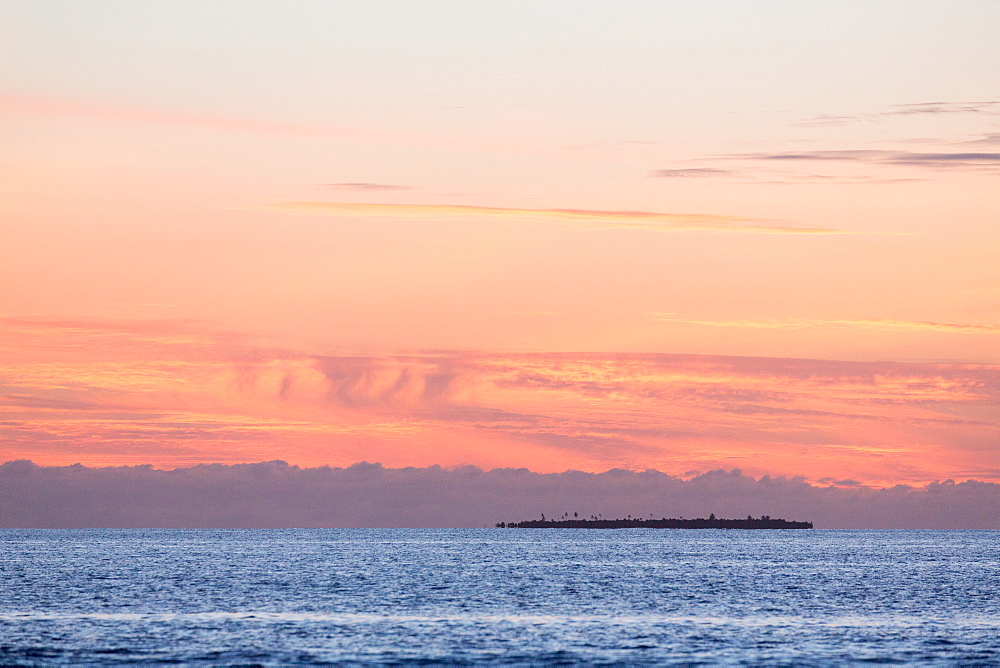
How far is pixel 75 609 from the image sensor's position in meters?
93.6

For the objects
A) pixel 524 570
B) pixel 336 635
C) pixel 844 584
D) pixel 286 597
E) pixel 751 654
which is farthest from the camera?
pixel 524 570

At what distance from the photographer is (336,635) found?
76750mm

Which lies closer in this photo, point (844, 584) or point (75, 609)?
point (75, 609)

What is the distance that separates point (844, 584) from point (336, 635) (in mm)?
72678

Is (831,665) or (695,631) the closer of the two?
(831,665)

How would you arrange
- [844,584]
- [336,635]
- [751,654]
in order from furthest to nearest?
[844,584], [336,635], [751,654]

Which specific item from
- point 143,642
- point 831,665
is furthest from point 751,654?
point 143,642

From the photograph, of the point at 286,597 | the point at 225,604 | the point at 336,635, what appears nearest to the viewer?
the point at 336,635

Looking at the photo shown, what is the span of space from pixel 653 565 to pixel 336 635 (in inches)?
4546

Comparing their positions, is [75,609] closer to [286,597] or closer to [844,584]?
[286,597]

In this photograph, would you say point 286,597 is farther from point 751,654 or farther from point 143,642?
point 751,654

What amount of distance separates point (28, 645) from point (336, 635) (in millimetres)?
18124

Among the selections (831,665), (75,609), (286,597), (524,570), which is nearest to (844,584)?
(524,570)

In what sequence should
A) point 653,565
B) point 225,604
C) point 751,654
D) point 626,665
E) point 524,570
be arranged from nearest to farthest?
point 626,665 < point 751,654 < point 225,604 < point 524,570 < point 653,565
